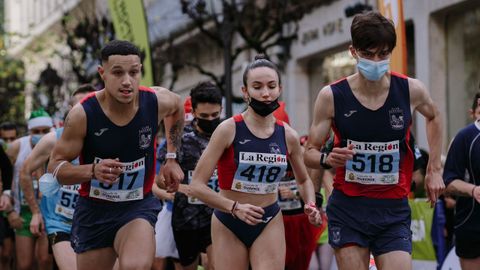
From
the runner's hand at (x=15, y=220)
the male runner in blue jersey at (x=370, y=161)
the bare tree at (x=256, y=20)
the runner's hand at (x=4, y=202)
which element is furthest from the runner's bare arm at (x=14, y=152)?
the bare tree at (x=256, y=20)

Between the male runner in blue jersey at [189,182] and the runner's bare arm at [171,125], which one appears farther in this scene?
the male runner in blue jersey at [189,182]

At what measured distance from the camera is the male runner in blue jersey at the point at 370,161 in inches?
273

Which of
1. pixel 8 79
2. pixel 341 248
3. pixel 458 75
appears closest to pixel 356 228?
pixel 341 248

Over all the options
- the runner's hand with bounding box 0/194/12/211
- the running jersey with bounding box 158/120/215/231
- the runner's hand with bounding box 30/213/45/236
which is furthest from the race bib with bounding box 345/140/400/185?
the runner's hand with bounding box 0/194/12/211

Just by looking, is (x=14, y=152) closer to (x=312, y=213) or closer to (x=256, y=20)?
(x=312, y=213)

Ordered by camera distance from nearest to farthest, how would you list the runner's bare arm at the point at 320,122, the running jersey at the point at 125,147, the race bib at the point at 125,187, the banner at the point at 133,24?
1. the runner's bare arm at the point at 320,122
2. the running jersey at the point at 125,147
3. the race bib at the point at 125,187
4. the banner at the point at 133,24

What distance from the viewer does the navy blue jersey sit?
891cm

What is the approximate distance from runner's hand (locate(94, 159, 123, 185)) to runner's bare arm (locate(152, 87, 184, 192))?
0.95 m

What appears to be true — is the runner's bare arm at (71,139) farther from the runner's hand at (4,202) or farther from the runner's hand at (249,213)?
the runner's hand at (4,202)


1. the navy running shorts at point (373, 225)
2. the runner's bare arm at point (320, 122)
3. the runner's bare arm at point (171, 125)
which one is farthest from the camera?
the runner's bare arm at point (171, 125)

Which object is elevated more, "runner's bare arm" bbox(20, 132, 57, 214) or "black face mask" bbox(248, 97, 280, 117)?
"black face mask" bbox(248, 97, 280, 117)

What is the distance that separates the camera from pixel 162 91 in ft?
25.4

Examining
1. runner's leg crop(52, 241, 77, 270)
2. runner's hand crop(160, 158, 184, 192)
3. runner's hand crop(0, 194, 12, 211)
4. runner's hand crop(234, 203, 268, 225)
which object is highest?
runner's hand crop(160, 158, 184, 192)

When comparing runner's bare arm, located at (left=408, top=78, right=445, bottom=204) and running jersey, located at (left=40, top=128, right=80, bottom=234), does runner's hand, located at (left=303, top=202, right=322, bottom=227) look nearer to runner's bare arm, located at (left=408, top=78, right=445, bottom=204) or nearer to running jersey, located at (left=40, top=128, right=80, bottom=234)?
runner's bare arm, located at (left=408, top=78, right=445, bottom=204)
